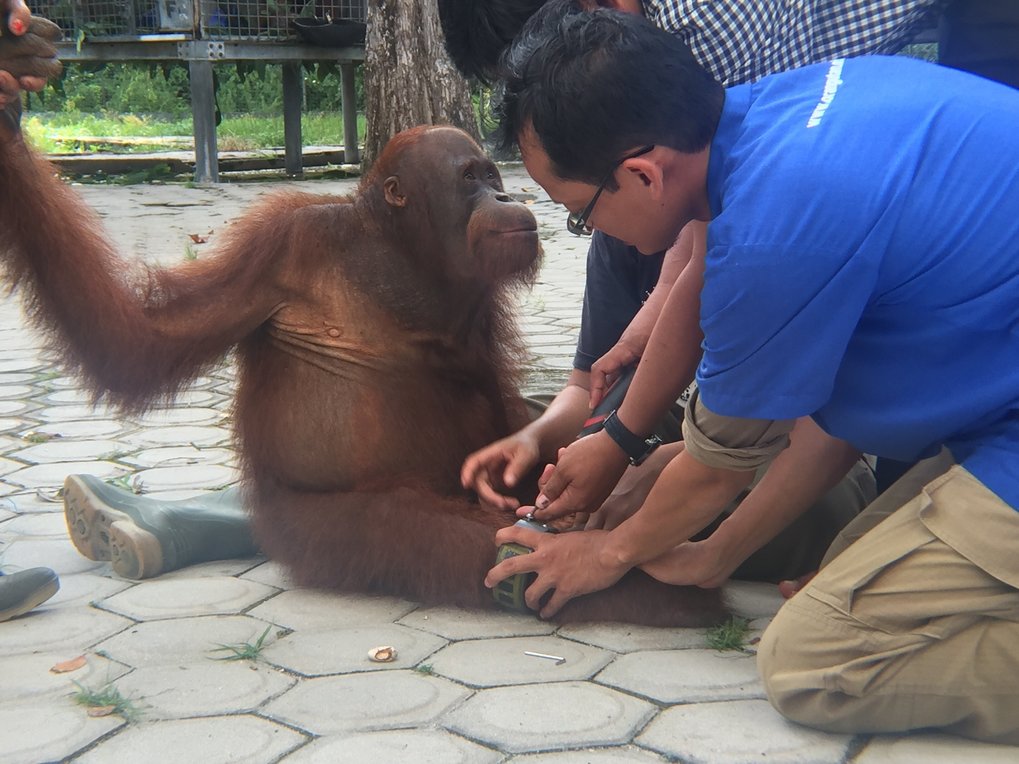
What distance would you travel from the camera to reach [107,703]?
2.17 meters

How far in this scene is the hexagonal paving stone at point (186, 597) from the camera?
2660 mm

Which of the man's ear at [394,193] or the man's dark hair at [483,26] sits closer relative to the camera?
the man's dark hair at [483,26]

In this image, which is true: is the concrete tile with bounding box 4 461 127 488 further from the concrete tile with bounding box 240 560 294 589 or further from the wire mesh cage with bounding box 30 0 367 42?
the wire mesh cage with bounding box 30 0 367 42

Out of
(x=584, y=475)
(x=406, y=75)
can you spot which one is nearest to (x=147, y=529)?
(x=584, y=475)

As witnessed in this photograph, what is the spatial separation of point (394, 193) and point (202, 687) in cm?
129

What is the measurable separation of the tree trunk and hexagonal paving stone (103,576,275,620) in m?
3.79

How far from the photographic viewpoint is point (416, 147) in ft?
10.0

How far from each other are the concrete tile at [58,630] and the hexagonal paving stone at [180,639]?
4 centimetres

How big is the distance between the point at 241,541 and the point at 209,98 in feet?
25.6

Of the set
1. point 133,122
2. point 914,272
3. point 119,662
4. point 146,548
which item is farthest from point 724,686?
point 133,122

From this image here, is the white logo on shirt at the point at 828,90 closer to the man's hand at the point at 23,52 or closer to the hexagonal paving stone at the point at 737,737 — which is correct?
the hexagonal paving stone at the point at 737,737

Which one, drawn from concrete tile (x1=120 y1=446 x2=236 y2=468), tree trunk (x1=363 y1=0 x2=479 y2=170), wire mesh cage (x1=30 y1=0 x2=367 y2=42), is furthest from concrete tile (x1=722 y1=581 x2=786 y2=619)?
wire mesh cage (x1=30 y1=0 x2=367 y2=42)

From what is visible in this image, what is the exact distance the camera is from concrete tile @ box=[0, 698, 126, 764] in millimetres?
2010

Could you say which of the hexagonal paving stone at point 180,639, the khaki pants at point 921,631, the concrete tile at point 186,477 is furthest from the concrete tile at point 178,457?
the khaki pants at point 921,631
